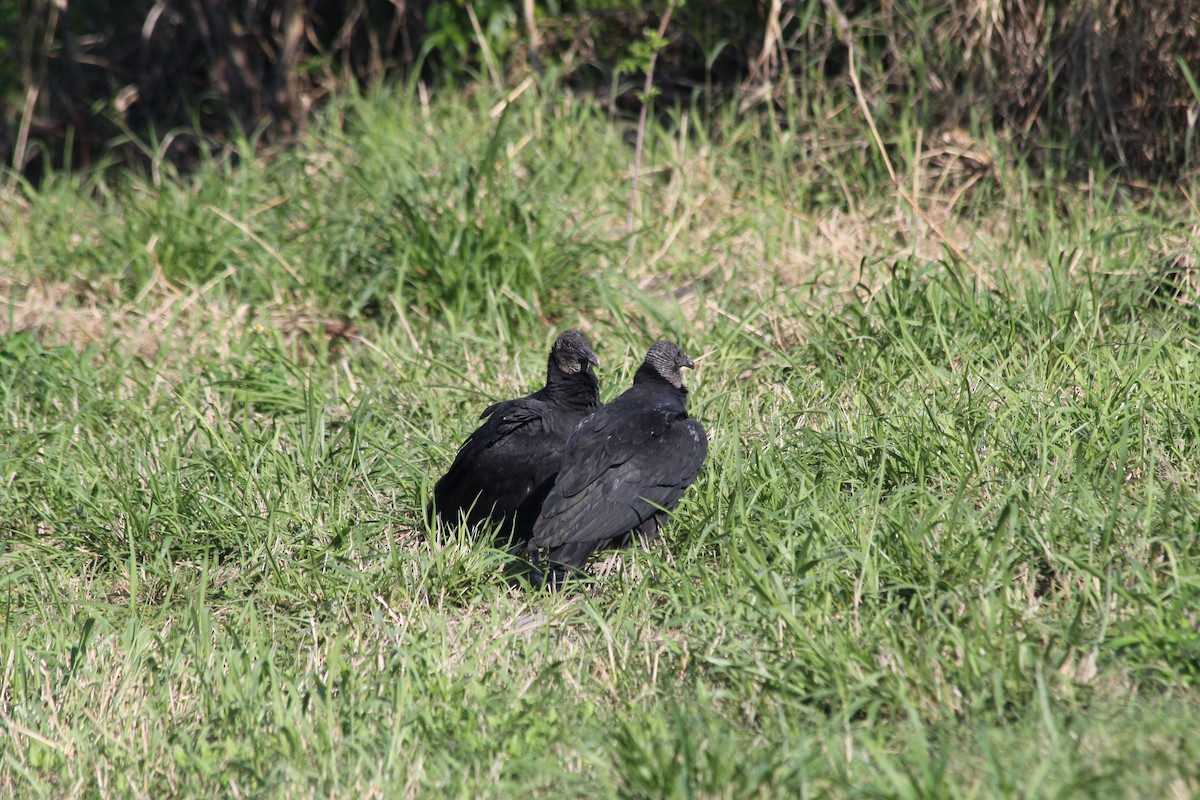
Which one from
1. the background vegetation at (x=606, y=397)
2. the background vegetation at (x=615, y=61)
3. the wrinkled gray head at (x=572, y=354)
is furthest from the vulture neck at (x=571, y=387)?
the background vegetation at (x=615, y=61)

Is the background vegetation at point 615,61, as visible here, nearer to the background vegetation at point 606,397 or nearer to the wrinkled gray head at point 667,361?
the background vegetation at point 606,397

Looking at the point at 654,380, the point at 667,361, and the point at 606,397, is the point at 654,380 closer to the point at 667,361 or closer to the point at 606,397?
the point at 667,361

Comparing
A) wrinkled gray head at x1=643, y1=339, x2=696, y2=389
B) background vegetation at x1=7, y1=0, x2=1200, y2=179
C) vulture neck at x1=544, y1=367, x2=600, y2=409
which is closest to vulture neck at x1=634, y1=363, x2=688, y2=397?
wrinkled gray head at x1=643, y1=339, x2=696, y2=389

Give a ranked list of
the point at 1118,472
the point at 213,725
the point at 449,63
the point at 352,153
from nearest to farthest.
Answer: the point at 213,725 → the point at 1118,472 → the point at 352,153 → the point at 449,63

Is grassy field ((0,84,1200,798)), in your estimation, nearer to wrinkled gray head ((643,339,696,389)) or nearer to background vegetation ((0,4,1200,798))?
background vegetation ((0,4,1200,798))

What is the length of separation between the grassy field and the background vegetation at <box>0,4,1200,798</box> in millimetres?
17

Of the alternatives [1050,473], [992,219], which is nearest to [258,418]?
[1050,473]

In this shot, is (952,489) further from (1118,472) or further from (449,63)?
(449,63)

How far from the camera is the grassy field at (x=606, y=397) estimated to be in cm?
255

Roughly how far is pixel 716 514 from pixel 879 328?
1360mm

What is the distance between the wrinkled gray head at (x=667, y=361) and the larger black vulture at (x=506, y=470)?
9.1 inches

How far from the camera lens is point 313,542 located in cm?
364

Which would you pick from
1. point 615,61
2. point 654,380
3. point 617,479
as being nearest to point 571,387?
point 654,380

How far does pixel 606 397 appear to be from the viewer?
443cm
